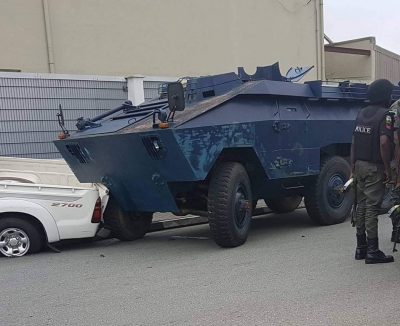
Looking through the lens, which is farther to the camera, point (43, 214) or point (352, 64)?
point (352, 64)

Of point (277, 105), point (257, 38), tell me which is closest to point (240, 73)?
point (277, 105)

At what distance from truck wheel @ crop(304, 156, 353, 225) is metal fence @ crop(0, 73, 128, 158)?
539cm

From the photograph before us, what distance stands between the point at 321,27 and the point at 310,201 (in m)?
13.7

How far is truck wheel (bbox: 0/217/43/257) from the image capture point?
709cm

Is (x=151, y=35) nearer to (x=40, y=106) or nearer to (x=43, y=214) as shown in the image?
(x=40, y=106)

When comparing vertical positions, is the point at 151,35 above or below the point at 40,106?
above

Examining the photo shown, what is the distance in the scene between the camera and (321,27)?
67.4 ft

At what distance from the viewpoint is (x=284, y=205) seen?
10.2 m

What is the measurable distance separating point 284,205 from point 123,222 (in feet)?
11.3

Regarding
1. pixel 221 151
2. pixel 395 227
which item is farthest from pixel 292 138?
pixel 395 227

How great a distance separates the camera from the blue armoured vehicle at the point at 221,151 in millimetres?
6578

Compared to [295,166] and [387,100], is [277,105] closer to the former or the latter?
[295,166]

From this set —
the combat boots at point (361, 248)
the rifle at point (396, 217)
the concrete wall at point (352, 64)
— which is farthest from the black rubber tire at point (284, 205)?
the concrete wall at point (352, 64)

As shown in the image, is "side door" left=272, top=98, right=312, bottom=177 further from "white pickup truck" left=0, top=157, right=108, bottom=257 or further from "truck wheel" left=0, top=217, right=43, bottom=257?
"truck wheel" left=0, top=217, right=43, bottom=257
